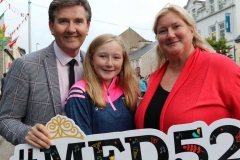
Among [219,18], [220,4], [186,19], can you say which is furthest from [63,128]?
[220,4]

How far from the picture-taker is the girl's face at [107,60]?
218 cm

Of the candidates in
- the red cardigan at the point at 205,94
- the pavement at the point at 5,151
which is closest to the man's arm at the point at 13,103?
the red cardigan at the point at 205,94

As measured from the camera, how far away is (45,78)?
2.08 m

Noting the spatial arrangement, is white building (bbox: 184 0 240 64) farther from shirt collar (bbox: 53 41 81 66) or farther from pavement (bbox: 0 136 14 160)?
shirt collar (bbox: 53 41 81 66)

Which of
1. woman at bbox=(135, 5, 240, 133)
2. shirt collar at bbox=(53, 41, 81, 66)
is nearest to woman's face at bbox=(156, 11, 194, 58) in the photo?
woman at bbox=(135, 5, 240, 133)

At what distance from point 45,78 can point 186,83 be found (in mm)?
963

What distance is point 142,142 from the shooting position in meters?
1.83

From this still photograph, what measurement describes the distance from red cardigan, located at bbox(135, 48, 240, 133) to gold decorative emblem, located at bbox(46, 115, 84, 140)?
1.86ft

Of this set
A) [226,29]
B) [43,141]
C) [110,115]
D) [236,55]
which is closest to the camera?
[43,141]

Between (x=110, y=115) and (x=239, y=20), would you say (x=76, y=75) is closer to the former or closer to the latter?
(x=110, y=115)

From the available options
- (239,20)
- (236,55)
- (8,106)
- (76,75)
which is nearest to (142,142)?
(76,75)

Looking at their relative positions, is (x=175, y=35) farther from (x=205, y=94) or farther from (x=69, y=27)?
(x=69, y=27)

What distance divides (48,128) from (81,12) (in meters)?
0.85

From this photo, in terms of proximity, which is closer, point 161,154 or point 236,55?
point 161,154
